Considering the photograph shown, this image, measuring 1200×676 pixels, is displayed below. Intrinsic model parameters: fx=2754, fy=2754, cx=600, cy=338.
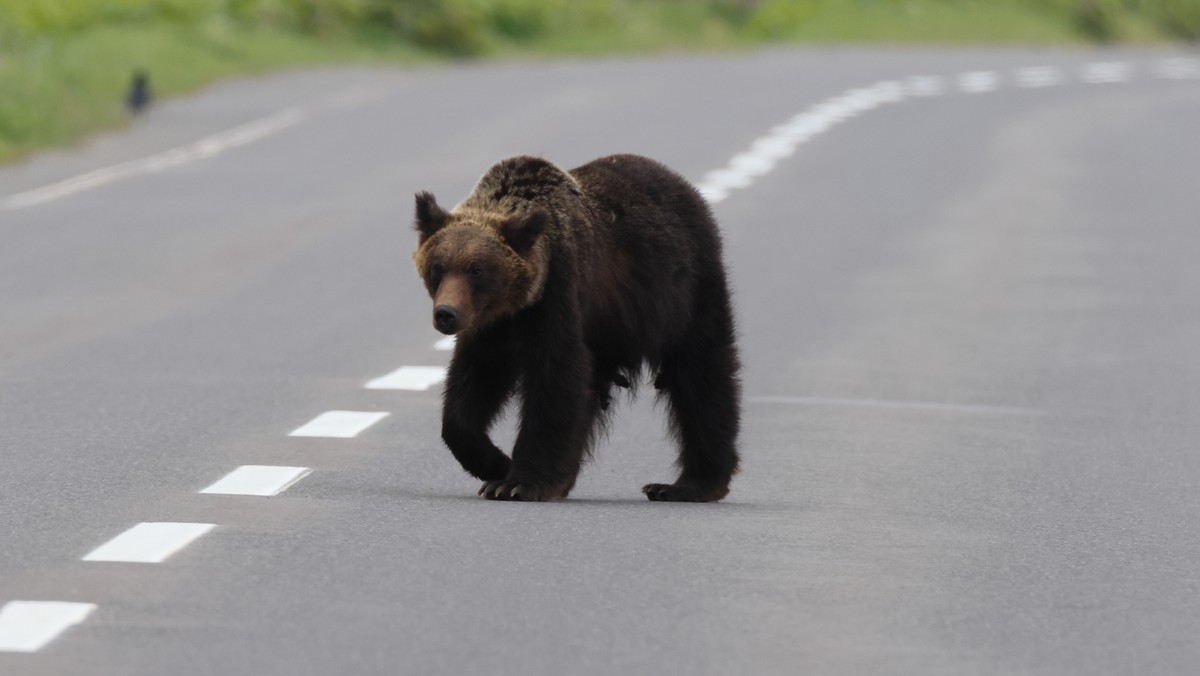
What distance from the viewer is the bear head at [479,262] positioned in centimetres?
905

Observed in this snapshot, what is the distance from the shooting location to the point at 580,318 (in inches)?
374

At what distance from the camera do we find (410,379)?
13719 mm

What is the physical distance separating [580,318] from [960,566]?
172 centimetres

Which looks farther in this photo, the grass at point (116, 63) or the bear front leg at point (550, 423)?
the grass at point (116, 63)

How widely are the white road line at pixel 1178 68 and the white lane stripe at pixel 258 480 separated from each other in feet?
107

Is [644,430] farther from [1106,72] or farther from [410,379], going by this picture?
[1106,72]

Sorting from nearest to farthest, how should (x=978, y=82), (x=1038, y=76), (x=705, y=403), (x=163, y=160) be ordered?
(x=705, y=403) → (x=163, y=160) → (x=978, y=82) → (x=1038, y=76)

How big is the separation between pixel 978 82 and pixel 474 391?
29.7 meters

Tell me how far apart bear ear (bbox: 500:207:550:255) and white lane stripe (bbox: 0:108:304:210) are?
1392 cm

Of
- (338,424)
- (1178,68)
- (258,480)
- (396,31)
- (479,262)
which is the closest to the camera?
(479,262)

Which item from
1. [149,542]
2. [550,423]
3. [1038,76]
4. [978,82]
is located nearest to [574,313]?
[550,423]

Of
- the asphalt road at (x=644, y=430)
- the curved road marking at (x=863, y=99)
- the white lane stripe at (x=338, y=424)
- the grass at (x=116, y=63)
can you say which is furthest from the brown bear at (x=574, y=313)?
the grass at (x=116, y=63)

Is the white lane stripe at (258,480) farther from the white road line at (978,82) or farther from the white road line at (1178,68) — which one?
the white road line at (1178,68)

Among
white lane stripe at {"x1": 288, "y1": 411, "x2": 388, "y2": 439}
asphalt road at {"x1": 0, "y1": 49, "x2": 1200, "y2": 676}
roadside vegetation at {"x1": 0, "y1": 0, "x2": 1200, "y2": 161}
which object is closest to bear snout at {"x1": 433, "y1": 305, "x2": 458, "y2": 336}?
asphalt road at {"x1": 0, "y1": 49, "x2": 1200, "y2": 676}
